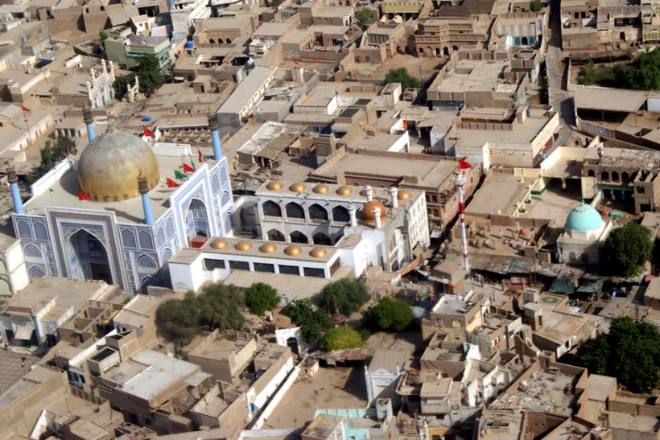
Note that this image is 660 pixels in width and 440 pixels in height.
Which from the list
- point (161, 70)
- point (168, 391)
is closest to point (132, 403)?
point (168, 391)

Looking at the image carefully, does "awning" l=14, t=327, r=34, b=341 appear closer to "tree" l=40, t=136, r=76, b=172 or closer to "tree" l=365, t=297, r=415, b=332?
"tree" l=365, t=297, r=415, b=332

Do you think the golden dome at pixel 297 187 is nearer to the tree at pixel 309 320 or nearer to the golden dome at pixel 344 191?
the golden dome at pixel 344 191

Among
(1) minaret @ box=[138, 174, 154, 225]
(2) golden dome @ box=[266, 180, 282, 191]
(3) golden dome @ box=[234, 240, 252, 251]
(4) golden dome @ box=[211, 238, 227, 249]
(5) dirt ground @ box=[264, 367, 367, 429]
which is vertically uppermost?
(1) minaret @ box=[138, 174, 154, 225]

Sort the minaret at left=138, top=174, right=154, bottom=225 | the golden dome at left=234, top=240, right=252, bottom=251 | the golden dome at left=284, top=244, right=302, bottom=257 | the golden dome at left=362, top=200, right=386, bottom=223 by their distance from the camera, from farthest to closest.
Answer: the golden dome at left=362, top=200, right=386, bottom=223
the golden dome at left=234, top=240, right=252, bottom=251
the golden dome at left=284, top=244, right=302, bottom=257
the minaret at left=138, top=174, right=154, bottom=225

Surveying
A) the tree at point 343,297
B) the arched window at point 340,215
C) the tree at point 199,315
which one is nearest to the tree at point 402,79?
the arched window at point 340,215

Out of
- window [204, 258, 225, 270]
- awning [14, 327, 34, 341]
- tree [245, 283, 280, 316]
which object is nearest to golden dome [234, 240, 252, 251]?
window [204, 258, 225, 270]

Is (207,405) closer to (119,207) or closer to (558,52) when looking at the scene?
(119,207)

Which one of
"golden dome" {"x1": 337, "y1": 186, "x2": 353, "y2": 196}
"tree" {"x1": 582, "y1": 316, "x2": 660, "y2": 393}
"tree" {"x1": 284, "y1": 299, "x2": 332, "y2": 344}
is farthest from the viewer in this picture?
"golden dome" {"x1": 337, "y1": 186, "x2": 353, "y2": 196}
